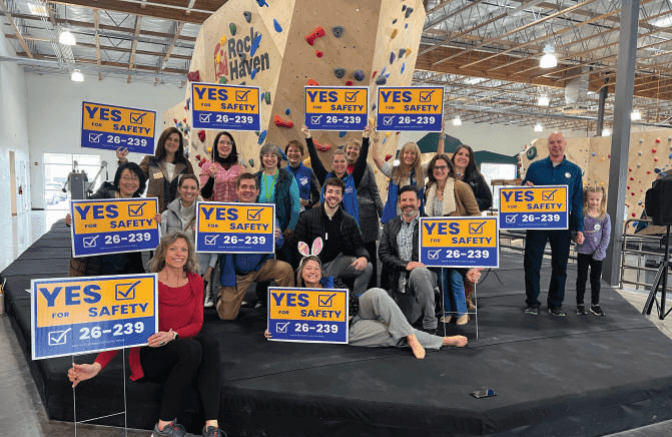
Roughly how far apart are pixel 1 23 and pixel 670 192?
14371 mm

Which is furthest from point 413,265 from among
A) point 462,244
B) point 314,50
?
point 314,50

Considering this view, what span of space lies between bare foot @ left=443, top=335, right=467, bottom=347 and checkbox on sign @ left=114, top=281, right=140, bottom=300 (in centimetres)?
189

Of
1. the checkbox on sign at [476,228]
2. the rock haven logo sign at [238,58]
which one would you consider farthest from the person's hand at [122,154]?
the checkbox on sign at [476,228]

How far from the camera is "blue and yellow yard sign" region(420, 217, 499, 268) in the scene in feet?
10.6

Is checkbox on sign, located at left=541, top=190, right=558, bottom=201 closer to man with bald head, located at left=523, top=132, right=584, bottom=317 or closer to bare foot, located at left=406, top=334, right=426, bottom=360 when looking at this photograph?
man with bald head, located at left=523, top=132, right=584, bottom=317

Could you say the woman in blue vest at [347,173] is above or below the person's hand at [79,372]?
above

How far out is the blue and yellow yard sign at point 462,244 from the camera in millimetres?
3219

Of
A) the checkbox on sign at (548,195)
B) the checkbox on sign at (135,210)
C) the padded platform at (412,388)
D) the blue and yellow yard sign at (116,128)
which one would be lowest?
the padded platform at (412,388)

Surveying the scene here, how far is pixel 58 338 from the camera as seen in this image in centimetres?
204

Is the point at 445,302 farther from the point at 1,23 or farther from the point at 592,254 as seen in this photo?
the point at 1,23

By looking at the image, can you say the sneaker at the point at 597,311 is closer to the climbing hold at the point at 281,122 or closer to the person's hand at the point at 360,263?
the person's hand at the point at 360,263

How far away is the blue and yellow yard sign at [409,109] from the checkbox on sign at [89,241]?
2410mm

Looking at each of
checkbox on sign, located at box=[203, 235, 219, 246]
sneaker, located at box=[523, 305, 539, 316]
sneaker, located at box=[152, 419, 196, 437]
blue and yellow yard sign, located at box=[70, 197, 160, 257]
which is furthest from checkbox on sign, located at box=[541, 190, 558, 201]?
sneaker, located at box=[152, 419, 196, 437]

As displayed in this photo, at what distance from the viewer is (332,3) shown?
4.62 meters
